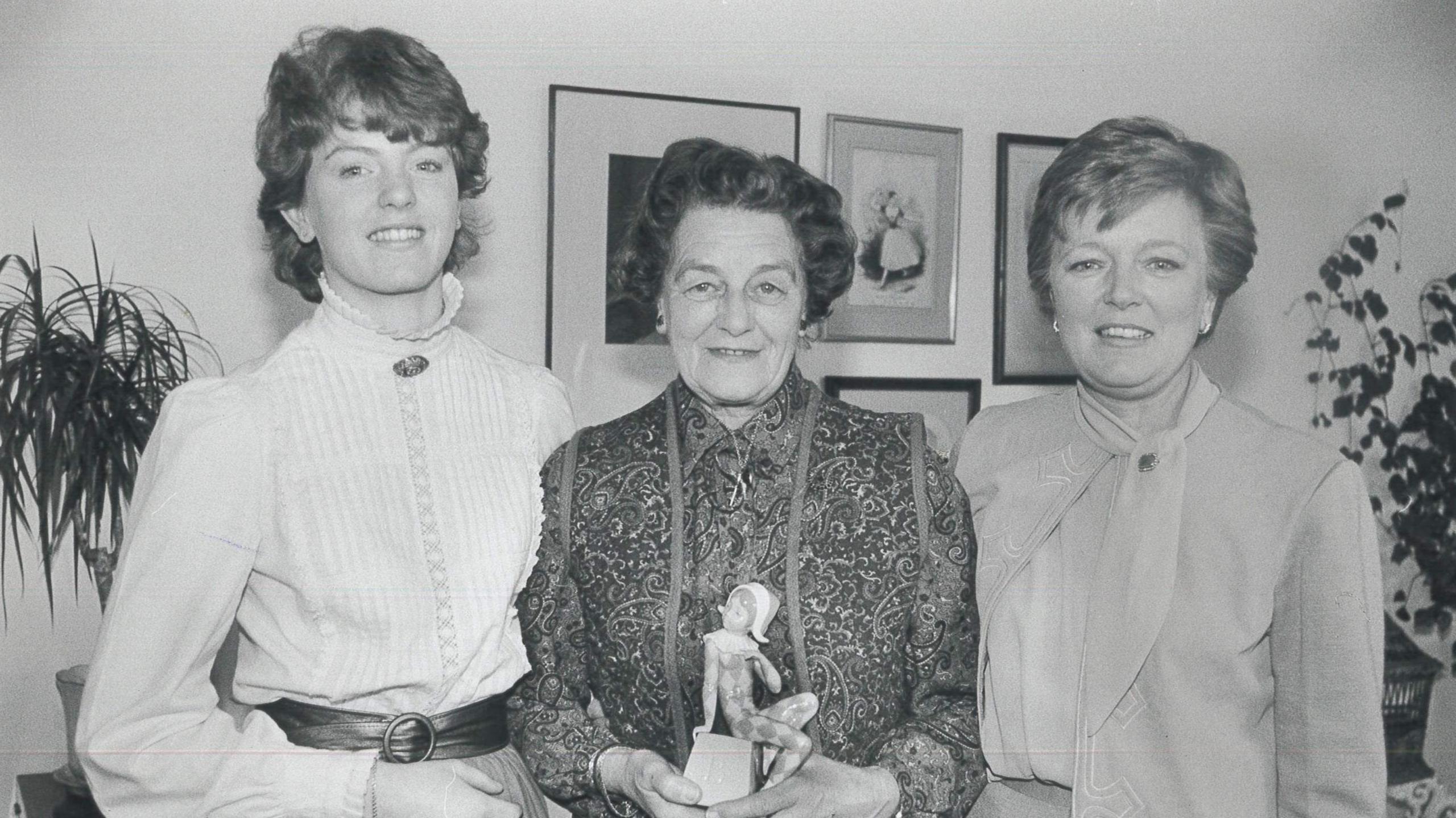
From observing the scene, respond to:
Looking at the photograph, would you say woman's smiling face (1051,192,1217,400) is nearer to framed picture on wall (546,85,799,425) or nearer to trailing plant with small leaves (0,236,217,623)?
framed picture on wall (546,85,799,425)

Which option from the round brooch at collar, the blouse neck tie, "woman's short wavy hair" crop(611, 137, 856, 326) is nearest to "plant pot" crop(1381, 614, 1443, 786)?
the blouse neck tie

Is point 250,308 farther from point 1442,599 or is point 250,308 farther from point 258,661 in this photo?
point 1442,599

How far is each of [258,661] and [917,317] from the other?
60.5 inches

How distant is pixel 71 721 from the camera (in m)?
1.73

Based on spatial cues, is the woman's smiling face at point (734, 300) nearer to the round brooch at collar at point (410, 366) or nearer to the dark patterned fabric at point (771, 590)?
the dark patterned fabric at point (771, 590)

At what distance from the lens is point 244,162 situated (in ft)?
6.30

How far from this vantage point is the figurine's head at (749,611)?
1264mm

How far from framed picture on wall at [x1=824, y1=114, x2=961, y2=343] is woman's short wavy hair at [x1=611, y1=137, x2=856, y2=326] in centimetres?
91

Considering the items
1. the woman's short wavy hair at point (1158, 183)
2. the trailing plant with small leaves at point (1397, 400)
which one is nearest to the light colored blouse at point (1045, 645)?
the woman's short wavy hair at point (1158, 183)

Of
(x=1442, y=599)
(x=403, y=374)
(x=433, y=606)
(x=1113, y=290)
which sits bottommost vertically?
(x=1442, y=599)

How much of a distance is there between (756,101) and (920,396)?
71 centimetres

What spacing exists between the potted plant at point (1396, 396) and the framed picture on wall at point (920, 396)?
0.77 m

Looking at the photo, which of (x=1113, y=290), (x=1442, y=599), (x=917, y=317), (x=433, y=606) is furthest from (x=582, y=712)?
(x=1442, y=599)

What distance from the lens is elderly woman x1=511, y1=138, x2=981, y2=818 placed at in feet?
4.41
